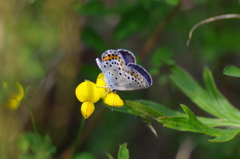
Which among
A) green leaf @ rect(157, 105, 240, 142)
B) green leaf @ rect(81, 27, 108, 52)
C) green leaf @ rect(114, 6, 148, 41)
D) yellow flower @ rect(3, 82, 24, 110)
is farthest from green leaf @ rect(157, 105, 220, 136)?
green leaf @ rect(81, 27, 108, 52)

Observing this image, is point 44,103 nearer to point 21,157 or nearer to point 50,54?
point 50,54

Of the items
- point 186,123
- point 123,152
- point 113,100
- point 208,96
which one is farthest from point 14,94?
point 208,96

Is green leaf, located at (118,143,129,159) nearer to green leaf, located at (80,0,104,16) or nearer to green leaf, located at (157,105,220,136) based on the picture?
green leaf, located at (157,105,220,136)

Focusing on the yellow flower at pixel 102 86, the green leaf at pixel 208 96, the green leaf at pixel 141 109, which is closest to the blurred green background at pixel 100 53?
the green leaf at pixel 208 96

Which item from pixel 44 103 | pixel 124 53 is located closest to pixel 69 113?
pixel 44 103

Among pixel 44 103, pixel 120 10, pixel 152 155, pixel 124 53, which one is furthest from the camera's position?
pixel 152 155

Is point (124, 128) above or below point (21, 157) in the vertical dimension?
below
